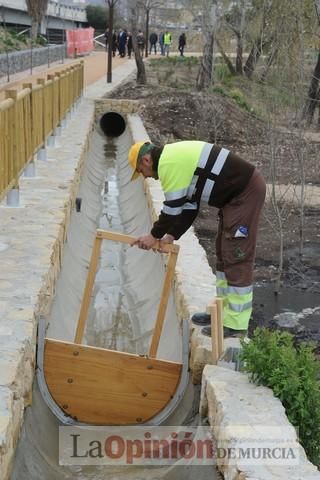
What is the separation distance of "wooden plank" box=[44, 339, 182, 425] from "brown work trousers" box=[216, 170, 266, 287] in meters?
0.89

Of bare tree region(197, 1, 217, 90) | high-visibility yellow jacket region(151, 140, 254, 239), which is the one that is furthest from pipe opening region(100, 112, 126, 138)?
high-visibility yellow jacket region(151, 140, 254, 239)

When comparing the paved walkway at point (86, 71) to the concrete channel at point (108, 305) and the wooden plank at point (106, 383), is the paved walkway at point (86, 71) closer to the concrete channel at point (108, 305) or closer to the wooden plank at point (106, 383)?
the concrete channel at point (108, 305)

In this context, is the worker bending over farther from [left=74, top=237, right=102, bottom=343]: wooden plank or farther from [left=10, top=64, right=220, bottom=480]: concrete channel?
[left=10, top=64, right=220, bottom=480]: concrete channel

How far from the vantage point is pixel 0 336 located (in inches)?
208

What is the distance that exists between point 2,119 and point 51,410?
348 centimetres

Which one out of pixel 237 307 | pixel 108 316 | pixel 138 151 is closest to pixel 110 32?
pixel 108 316

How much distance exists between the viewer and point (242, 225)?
5781 mm

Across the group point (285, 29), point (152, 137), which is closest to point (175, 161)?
point (285, 29)

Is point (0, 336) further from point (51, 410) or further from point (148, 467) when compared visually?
point (148, 467)

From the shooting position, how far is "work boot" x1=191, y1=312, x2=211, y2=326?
6.17 m

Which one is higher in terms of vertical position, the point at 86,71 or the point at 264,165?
the point at 86,71

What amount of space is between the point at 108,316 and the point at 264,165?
1197cm

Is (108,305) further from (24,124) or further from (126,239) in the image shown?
(126,239)

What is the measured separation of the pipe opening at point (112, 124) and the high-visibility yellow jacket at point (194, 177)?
18.9m
